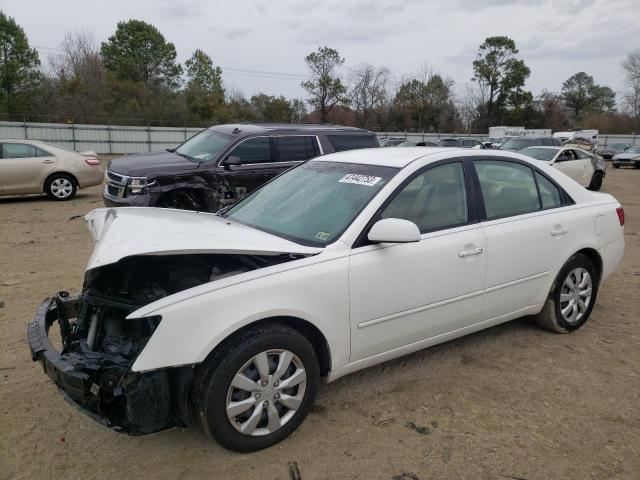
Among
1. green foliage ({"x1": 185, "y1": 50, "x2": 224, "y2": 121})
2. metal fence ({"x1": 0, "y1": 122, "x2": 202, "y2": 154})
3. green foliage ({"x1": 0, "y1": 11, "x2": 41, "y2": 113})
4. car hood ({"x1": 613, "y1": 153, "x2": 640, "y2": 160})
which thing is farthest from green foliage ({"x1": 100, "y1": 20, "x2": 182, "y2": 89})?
car hood ({"x1": 613, "y1": 153, "x2": 640, "y2": 160})

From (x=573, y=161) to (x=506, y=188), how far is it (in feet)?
43.5

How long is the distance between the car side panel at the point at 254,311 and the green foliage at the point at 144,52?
5466 centimetres

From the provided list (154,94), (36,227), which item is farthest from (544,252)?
(154,94)

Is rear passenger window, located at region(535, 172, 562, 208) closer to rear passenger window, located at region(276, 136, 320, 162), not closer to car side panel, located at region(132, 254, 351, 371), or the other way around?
car side panel, located at region(132, 254, 351, 371)

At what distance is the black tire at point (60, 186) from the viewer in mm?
12047

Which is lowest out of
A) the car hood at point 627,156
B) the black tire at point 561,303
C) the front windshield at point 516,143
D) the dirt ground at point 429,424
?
the dirt ground at point 429,424

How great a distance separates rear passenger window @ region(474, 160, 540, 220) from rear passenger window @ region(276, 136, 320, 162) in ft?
15.8

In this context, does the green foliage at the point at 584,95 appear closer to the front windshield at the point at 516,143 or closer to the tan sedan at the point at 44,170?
the front windshield at the point at 516,143

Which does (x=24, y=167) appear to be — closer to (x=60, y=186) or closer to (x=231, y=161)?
(x=60, y=186)

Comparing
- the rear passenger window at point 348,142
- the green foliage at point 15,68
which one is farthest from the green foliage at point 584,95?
the rear passenger window at point 348,142

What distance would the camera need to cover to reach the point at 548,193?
4254mm

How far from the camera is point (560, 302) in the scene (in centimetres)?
430

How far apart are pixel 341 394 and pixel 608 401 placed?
1750mm

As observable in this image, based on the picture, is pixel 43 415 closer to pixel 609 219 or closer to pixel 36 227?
pixel 609 219
